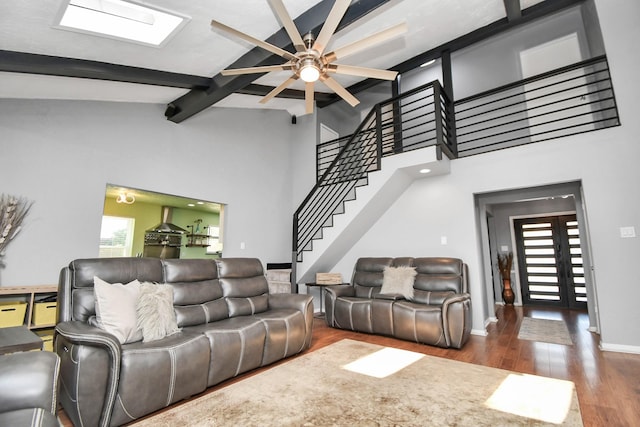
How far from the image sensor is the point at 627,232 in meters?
3.37

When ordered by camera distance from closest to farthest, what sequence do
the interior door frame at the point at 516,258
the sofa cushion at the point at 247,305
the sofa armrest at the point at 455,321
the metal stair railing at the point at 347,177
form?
1. the sofa cushion at the point at 247,305
2. the sofa armrest at the point at 455,321
3. the metal stair railing at the point at 347,177
4. the interior door frame at the point at 516,258

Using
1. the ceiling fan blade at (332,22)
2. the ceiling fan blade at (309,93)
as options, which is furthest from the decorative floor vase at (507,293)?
the ceiling fan blade at (332,22)

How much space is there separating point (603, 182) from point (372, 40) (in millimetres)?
3331

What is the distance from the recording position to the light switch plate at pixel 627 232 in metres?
3.34

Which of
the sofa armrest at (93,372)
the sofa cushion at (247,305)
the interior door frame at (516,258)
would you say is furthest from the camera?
the interior door frame at (516,258)

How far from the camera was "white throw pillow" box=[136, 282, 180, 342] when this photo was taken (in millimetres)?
2229

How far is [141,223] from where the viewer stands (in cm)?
746

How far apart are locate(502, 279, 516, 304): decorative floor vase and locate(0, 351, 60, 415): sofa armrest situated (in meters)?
7.65

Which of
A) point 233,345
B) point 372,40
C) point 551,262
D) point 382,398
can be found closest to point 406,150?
point 372,40

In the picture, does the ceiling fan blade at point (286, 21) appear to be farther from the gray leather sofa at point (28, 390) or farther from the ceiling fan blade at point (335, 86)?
the gray leather sofa at point (28, 390)

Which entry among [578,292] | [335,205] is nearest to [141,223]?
[335,205]

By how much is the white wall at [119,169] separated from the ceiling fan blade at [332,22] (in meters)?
3.14

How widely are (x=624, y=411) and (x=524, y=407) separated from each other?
0.72 meters

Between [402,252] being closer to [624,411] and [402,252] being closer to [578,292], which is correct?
[624,411]
